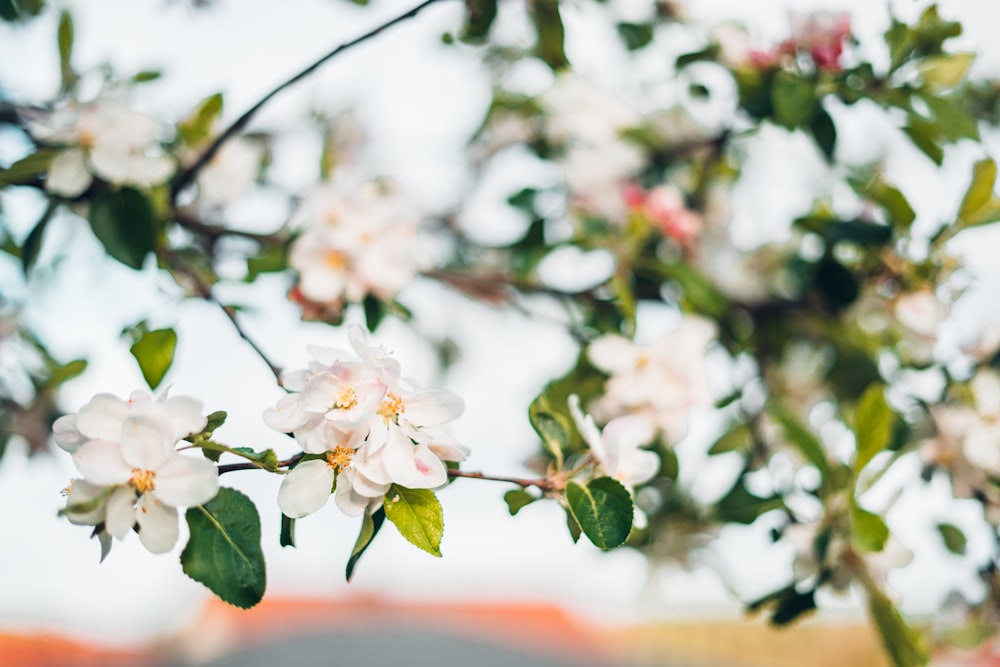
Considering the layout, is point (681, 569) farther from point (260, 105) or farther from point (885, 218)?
point (260, 105)

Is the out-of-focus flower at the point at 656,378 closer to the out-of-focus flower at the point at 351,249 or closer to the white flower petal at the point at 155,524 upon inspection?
the out-of-focus flower at the point at 351,249

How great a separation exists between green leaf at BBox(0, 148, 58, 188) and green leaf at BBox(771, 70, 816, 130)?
2.25 feet

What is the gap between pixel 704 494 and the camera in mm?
1078

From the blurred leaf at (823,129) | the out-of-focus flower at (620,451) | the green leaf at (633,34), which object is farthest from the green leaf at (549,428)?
the green leaf at (633,34)

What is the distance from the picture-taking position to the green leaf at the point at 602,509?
0.51m

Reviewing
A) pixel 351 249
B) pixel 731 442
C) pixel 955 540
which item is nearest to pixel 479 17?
pixel 351 249

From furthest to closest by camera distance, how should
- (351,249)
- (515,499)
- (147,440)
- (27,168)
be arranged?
1. (351,249)
2. (27,168)
3. (515,499)
4. (147,440)

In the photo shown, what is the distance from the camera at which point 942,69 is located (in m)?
0.86

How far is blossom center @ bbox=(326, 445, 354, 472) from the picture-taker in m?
0.47

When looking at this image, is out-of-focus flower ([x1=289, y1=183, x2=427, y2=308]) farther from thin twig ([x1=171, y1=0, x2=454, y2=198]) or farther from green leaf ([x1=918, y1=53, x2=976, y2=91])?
green leaf ([x1=918, y1=53, x2=976, y2=91])

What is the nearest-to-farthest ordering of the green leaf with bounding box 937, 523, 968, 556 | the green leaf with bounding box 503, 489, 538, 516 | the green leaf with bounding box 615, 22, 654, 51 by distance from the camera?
the green leaf with bounding box 503, 489, 538, 516
the green leaf with bounding box 937, 523, 968, 556
the green leaf with bounding box 615, 22, 654, 51

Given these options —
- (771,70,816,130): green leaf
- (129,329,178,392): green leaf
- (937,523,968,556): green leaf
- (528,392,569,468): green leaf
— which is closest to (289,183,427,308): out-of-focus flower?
(129,329,178,392): green leaf

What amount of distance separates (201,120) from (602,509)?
2.04ft

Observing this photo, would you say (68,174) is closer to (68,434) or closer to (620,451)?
(68,434)
